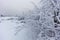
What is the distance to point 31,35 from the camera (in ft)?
6.63

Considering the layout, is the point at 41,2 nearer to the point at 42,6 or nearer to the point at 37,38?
the point at 42,6

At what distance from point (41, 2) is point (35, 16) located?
225 mm

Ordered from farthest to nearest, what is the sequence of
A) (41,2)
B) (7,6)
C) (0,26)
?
1. (7,6)
2. (0,26)
3. (41,2)

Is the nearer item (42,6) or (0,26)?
(42,6)

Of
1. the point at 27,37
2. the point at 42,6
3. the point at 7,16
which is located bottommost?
the point at 27,37

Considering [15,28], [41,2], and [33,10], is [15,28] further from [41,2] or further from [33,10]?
[41,2]

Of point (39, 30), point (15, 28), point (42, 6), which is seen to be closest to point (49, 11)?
point (42, 6)

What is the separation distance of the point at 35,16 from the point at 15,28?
0.35m

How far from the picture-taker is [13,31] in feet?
7.10

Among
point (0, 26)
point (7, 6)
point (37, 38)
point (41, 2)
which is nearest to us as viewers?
point (37, 38)

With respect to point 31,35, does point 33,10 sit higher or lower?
higher

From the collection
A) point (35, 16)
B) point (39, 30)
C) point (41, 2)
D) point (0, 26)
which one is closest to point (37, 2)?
point (41, 2)

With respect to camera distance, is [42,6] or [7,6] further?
[7,6]

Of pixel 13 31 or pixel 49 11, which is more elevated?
pixel 49 11
